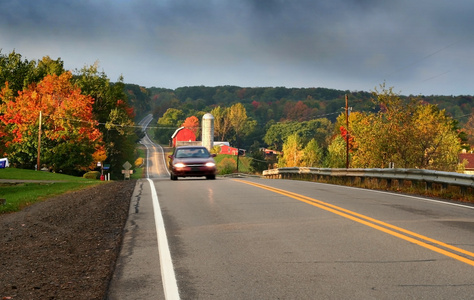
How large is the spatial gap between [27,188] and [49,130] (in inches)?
1074

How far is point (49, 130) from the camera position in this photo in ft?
177

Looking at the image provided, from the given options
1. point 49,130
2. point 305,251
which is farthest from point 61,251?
point 49,130

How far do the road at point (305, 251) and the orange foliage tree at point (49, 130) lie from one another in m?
43.5

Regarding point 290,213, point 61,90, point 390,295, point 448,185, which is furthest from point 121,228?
point 61,90

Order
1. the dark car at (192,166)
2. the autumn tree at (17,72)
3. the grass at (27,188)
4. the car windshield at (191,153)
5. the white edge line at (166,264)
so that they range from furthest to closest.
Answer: the autumn tree at (17,72) < the car windshield at (191,153) < the dark car at (192,166) < the grass at (27,188) < the white edge line at (166,264)

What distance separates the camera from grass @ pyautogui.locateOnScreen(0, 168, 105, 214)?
1791cm

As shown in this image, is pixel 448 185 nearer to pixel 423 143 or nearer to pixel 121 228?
pixel 121 228

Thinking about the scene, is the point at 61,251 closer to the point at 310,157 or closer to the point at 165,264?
the point at 165,264

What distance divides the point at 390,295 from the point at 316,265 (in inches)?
56.2

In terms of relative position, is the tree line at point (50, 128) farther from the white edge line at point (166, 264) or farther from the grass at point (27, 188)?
the white edge line at point (166, 264)

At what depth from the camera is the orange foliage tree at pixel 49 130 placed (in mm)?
53562

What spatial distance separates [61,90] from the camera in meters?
57.8

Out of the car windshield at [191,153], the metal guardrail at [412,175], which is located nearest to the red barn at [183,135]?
the metal guardrail at [412,175]

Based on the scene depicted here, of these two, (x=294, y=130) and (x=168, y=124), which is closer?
(x=294, y=130)
